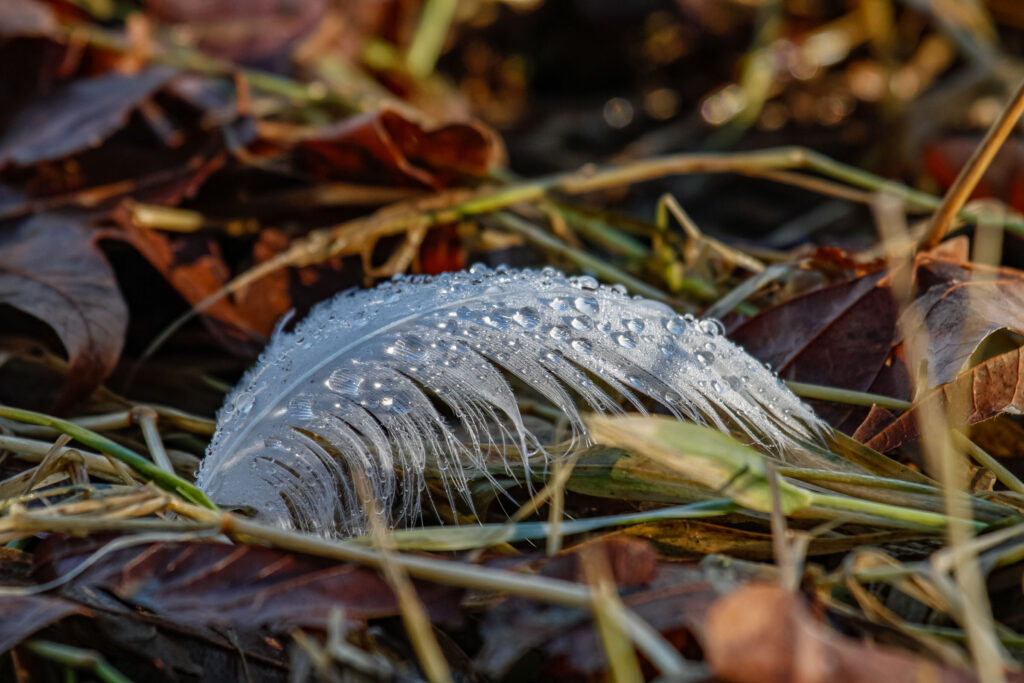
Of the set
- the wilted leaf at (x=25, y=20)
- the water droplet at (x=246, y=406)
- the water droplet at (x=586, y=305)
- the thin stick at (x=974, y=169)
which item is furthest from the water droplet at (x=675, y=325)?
the wilted leaf at (x=25, y=20)

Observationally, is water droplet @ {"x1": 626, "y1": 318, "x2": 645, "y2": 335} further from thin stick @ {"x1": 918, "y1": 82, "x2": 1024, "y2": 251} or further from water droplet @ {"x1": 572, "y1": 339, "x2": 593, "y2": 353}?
thin stick @ {"x1": 918, "y1": 82, "x2": 1024, "y2": 251}

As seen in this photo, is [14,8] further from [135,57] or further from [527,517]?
[527,517]

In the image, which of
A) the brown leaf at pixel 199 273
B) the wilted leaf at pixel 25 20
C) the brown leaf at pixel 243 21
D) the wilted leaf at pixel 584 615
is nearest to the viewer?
the wilted leaf at pixel 584 615

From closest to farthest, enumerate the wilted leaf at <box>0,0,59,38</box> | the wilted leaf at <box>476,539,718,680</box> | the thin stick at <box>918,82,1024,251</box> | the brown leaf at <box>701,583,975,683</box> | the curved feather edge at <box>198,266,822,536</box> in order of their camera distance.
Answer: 1. the brown leaf at <box>701,583,975,683</box>
2. the wilted leaf at <box>476,539,718,680</box>
3. the curved feather edge at <box>198,266,822,536</box>
4. the thin stick at <box>918,82,1024,251</box>
5. the wilted leaf at <box>0,0,59,38</box>

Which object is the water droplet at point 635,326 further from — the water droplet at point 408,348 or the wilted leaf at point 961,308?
the wilted leaf at point 961,308

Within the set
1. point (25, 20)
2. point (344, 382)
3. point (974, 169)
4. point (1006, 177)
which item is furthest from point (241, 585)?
point (1006, 177)

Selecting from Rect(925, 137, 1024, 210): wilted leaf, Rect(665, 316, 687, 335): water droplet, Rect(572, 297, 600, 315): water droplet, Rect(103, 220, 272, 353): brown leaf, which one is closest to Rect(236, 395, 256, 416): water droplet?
Rect(103, 220, 272, 353): brown leaf
